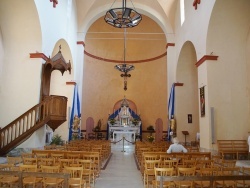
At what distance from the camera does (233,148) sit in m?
10.2

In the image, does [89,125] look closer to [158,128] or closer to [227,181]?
[158,128]

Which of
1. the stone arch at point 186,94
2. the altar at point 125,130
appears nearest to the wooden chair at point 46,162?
the stone arch at point 186,94

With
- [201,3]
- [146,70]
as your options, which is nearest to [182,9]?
[201,3]

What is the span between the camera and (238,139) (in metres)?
10.6

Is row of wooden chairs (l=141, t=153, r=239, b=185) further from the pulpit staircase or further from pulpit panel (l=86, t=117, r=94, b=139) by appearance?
pulpit panel (l=86, t=117, r=94, b=139)

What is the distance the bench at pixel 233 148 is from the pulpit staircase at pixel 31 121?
22.6 feet

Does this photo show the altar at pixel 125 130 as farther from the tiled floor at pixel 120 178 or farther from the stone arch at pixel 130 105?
the tiled floor at pixel 120 178

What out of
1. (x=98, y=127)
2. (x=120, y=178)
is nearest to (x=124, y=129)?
(x=98, y=127)

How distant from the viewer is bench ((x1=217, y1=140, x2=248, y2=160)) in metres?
10.1

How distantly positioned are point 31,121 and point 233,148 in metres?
8.37

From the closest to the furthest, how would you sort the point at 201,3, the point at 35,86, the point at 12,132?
the point at 12,132
the point at 35,86
the point at 201,3

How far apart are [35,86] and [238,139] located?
8991mm

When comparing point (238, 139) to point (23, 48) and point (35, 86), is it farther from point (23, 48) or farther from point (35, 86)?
point (23, 48)

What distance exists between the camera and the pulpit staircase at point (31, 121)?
9.38 m
